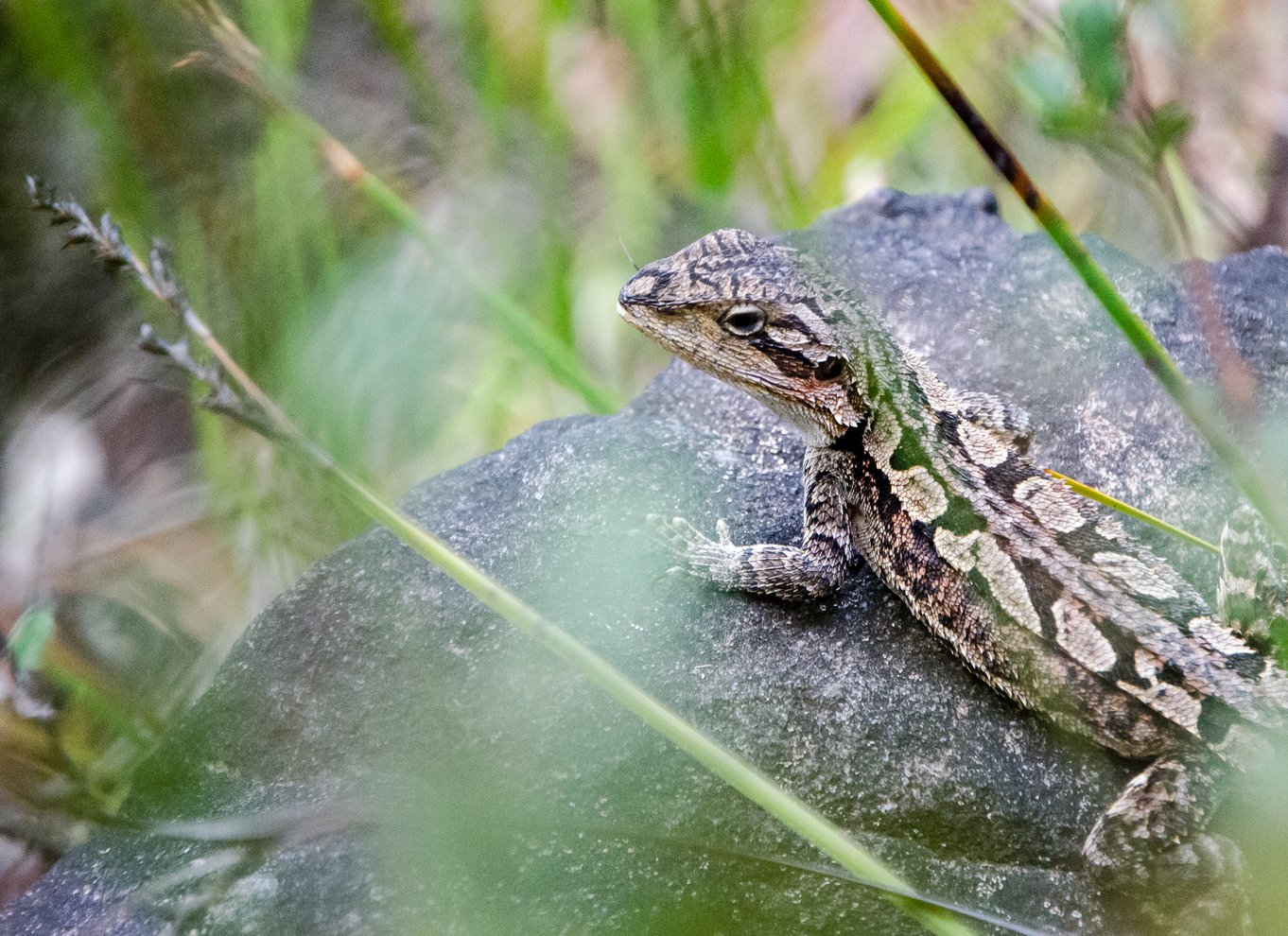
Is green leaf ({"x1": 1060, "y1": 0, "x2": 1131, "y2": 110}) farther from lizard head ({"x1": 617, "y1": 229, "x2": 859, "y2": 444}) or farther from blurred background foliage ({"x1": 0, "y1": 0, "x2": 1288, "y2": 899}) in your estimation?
blurred background foliage ({"x1": 0, "y1": 0, "x2": 1288, "y2": 899})

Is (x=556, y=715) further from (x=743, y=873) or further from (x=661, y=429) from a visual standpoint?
(x=661, y=429)

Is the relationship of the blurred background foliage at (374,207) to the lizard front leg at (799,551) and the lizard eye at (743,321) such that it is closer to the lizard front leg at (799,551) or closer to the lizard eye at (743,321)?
the lizard eye at (743,321)

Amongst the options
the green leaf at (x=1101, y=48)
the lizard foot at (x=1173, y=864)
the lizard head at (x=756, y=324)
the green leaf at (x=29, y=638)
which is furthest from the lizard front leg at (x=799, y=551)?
the green leaf at (x=29, y=638)

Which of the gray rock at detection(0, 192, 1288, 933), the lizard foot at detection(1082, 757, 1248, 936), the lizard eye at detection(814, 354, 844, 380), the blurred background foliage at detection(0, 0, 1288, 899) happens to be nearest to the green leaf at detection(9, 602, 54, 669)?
the blurred background foliage at detection(0, 0, 1288, 899)

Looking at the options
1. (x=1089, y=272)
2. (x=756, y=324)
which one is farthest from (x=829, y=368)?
(x=1089, y=272)

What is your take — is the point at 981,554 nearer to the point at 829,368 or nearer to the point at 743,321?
the point at 829,368

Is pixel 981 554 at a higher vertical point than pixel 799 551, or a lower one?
lower

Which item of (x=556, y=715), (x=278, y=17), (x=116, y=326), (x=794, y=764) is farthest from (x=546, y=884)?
(x=278, y=17)
